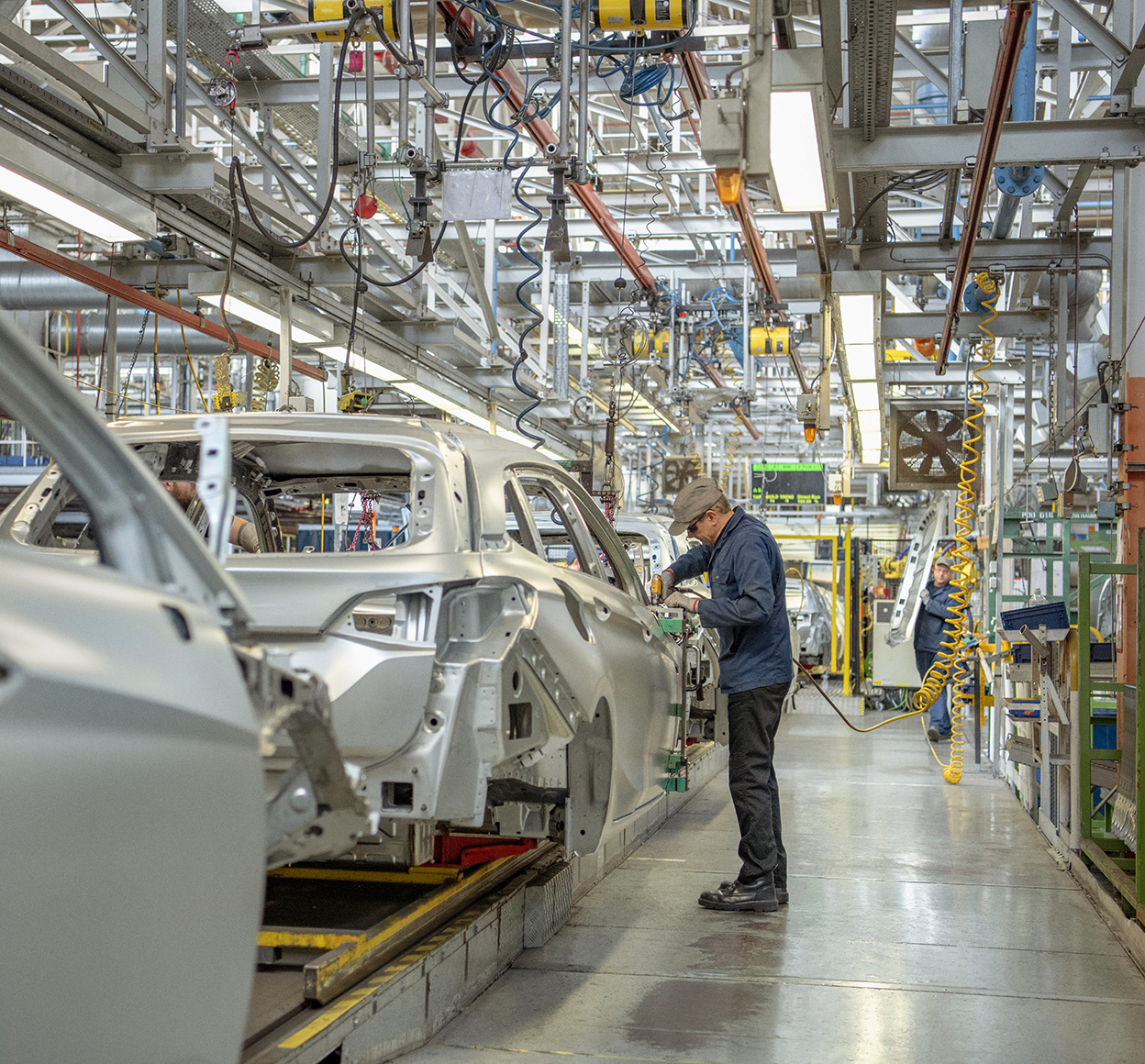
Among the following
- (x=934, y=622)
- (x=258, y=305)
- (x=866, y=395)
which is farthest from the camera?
(x=934, y=622)

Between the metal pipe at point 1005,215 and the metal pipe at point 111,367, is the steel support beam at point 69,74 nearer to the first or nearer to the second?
the metal pipe at point 111,367

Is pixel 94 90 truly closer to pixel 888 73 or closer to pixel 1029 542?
pixel 888 73

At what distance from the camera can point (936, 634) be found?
1273cm

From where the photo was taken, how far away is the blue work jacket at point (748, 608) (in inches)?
211

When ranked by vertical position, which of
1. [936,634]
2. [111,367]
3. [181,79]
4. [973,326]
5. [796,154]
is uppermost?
[181,79]

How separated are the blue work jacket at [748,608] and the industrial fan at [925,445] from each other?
239 inches

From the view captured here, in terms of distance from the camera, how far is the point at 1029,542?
944 centimetres

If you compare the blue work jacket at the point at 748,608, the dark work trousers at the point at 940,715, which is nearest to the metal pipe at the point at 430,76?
the blue work jacket at the point at 748,608

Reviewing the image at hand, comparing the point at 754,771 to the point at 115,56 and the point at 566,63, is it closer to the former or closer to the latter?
the point at 566,63

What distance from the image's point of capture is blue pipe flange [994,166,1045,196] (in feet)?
20.5

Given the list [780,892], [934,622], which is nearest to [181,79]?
[780,892]

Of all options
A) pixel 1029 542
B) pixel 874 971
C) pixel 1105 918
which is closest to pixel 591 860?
pixel 874 971

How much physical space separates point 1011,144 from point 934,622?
26.1 ft

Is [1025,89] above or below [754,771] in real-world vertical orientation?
above
